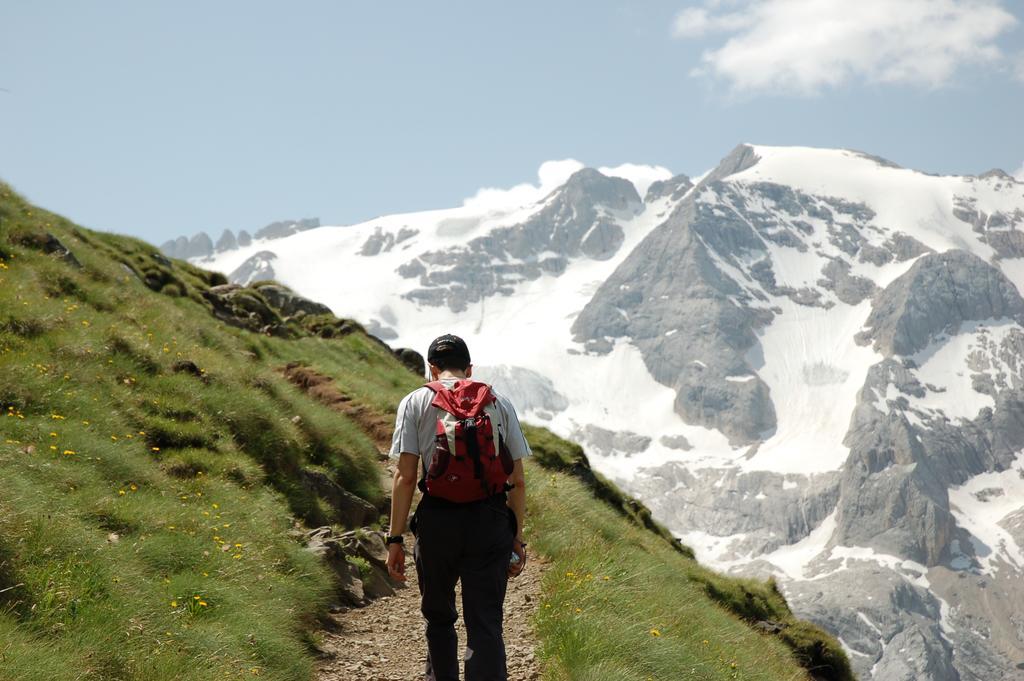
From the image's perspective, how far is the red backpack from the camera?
6762 mm

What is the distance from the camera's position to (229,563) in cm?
943

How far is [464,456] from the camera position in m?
6.77

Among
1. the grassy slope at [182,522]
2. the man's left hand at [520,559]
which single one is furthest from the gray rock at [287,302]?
the man's left hand at [520,559]

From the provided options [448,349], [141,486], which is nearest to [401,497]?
[448,349]

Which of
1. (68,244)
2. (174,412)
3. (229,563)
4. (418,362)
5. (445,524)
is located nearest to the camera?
(445,524)

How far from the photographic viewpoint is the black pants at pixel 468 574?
22.4ft

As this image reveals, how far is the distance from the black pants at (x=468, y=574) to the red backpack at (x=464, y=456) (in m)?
0.16

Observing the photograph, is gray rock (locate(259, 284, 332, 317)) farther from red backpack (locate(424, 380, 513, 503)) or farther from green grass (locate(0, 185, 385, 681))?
red backpack (locate(424, 380, 513, 503))

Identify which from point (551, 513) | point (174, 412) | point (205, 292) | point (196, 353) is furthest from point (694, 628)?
point (205, 292)

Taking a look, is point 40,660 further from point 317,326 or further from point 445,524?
point 317,326

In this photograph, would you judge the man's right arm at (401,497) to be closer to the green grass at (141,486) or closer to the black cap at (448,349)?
the black cap at (448,349)

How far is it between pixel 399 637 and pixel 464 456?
4.46m

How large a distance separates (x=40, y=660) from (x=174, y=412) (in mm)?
7118

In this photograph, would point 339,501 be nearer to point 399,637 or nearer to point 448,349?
point 399,637
